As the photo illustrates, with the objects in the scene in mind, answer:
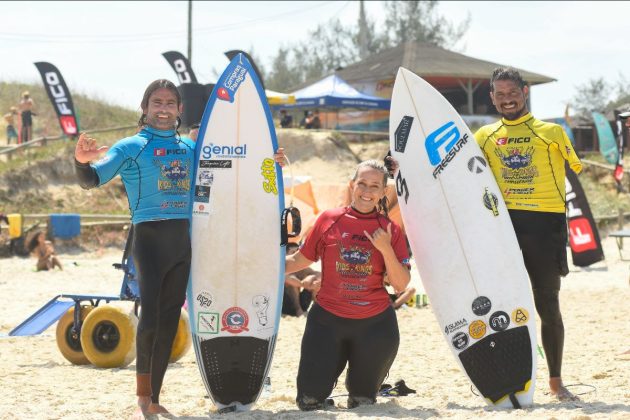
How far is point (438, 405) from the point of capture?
446 centimetres

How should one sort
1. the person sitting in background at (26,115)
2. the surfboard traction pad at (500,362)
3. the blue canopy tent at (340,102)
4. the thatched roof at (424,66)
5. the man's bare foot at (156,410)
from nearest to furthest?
1. the man's bare foot at (156,410)
2. the surfboard traction pad at (500,362)
3. the person sitting in background at (26,115)
4. the blue canopy tent at (340,102)
5. the thatched roof at (424,66)

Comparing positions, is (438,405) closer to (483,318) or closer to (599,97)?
(483,318)

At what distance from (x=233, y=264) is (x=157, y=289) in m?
0.58

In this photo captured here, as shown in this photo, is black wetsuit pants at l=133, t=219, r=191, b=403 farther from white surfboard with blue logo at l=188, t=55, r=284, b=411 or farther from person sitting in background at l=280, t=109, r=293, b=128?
person sitting in background at l=280, t=109, r=293, b=128

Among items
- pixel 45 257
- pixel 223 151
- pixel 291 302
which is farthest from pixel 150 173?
pixel 45 257

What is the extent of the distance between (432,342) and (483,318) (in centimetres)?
291

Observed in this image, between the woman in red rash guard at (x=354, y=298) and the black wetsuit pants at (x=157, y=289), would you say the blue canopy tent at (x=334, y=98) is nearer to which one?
the woman in red rash guard at (x=354, y=298)

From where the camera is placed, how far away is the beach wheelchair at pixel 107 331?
6.05m

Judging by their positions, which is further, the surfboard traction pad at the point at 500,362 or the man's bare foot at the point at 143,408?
the surfboard traction pad at the point at 500,362

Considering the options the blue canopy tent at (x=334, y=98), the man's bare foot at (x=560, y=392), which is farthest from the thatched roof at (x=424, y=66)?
the man's bare foot at (x=560, y=392)

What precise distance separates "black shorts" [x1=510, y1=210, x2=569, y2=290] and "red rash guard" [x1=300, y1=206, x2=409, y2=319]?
635 millimetres

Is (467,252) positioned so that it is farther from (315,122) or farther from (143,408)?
(315,122)

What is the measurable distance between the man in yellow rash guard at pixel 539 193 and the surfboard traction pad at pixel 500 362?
0.14 metres

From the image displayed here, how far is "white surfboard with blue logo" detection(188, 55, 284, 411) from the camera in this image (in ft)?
14.8
